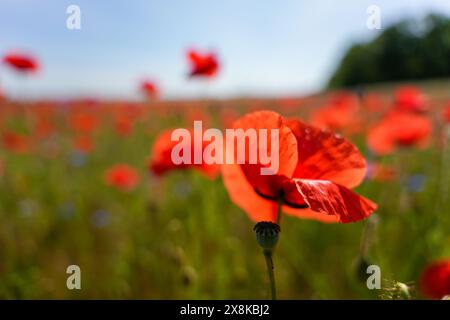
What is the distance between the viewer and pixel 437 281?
0.91 m

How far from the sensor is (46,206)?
3.00 m

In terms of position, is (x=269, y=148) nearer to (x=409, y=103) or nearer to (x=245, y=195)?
(x=245, y=195)

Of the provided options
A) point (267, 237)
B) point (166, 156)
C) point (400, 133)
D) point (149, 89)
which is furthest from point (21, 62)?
point (267, 237)

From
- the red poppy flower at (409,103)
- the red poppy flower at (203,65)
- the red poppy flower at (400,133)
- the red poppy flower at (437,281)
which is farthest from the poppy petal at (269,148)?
the red poppy flower at (409,103)

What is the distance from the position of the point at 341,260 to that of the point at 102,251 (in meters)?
1.15

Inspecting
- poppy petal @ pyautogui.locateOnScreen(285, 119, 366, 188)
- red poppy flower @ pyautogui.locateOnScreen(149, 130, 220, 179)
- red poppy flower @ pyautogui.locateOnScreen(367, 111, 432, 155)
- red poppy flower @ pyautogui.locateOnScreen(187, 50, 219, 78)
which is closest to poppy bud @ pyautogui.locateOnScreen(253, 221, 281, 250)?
poppy petal @ pyautogui.locateOnScreen(285, 119, 366, 188)

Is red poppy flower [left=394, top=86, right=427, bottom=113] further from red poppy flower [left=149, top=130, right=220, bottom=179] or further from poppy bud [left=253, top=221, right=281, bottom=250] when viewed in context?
poppy bud [left=253, top=221, right=281, bottom=250]

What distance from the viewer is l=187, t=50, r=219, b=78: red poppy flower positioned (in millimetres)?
1592

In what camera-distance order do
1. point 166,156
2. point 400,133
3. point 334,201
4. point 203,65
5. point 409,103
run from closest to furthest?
point 334,201, point 166,156, point 203,65, point 400,133, point 409,103

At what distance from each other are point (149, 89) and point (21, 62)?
23.2 inches

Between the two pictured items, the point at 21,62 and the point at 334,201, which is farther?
the point at 21,62

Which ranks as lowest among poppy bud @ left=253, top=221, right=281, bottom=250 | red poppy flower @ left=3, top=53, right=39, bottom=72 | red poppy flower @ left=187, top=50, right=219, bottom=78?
poppy bud @ left=253, top=221, right=281, bottom=250
